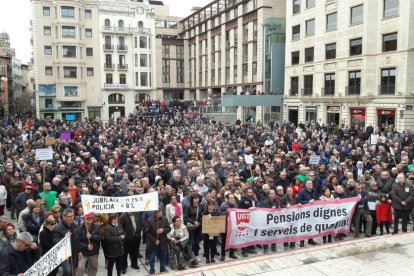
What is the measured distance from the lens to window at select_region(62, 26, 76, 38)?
57.1m

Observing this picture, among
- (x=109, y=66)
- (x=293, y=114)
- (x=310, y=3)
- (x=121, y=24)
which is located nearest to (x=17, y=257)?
(x=293, y=114)

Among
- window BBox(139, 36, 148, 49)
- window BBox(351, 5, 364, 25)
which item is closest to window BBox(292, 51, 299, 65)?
window BBox(351, 5, 364, 25)

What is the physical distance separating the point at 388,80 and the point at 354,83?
3.48 m

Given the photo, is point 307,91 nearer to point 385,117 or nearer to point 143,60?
point 385,117

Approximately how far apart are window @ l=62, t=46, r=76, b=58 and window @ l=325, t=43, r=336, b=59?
37.0 meters

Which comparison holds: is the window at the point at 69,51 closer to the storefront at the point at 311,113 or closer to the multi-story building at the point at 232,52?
the multi-story building at the point at 232,52

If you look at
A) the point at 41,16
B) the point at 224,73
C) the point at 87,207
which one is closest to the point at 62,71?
the point at 41,16

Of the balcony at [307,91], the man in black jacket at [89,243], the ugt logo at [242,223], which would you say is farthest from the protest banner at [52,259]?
the balcony at [307,91]

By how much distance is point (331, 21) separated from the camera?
131ft

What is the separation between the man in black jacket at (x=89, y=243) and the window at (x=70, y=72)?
5413cm

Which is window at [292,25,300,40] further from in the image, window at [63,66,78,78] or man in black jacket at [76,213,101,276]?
man in black jacket at [76,213,101,276]

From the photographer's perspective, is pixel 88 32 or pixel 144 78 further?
pixel 144 78

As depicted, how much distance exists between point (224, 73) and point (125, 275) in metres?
53.2

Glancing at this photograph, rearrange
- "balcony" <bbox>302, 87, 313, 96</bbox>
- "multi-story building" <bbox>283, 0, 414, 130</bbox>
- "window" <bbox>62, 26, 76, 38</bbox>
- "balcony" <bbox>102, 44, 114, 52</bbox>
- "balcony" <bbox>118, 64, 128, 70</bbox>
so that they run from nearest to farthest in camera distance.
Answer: "multi-story building" <bbox>283, 0, 414, 130</bbox>
"balcony" <bbox>302, 87, 313, 96</bbox>
"window" <bbox>62, 26, 76, 38</bbox>
"balcony" <bbox>102, 44, 114, 52</bbox>
"balcony" <bbox>118, 64, 128, 70</bbox>
